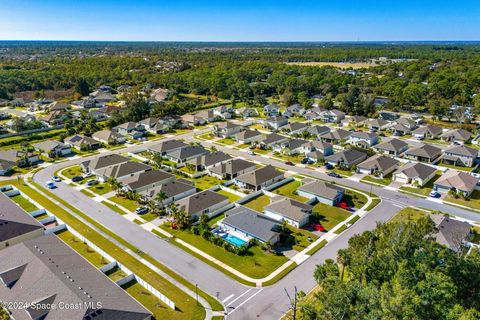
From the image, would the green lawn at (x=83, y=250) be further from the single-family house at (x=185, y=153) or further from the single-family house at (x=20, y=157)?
the single-family house at (x=20, y=157)

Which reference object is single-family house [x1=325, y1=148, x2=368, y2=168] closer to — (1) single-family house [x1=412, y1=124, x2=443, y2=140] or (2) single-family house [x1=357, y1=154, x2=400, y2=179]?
(2) single-family house [x1=357, y1=154, x2=400, y2=179]

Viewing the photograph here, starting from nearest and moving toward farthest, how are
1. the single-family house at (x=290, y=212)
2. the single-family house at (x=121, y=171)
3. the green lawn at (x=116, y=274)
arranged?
the green lawn at (x=116, y=274), the single-family house at (x=290, y=212), the single-family house at (x=121, y=171)

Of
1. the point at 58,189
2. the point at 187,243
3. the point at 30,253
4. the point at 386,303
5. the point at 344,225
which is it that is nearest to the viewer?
the point at 386,303

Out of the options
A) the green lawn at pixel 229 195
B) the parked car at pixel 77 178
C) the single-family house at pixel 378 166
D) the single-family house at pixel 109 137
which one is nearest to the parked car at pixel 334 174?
the single-family house at pixel 378 166

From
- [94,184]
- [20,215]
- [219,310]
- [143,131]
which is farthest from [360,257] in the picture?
[143,131]

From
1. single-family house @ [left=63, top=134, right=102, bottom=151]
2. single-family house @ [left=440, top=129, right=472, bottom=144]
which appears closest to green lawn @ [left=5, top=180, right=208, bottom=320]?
single-family house @ [left=63, top=134, right=102, bottom=151]

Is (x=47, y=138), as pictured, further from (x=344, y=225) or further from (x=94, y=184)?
(x=344, y=225)

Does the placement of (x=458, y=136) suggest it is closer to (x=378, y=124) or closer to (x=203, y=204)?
(x=378, y=124)
